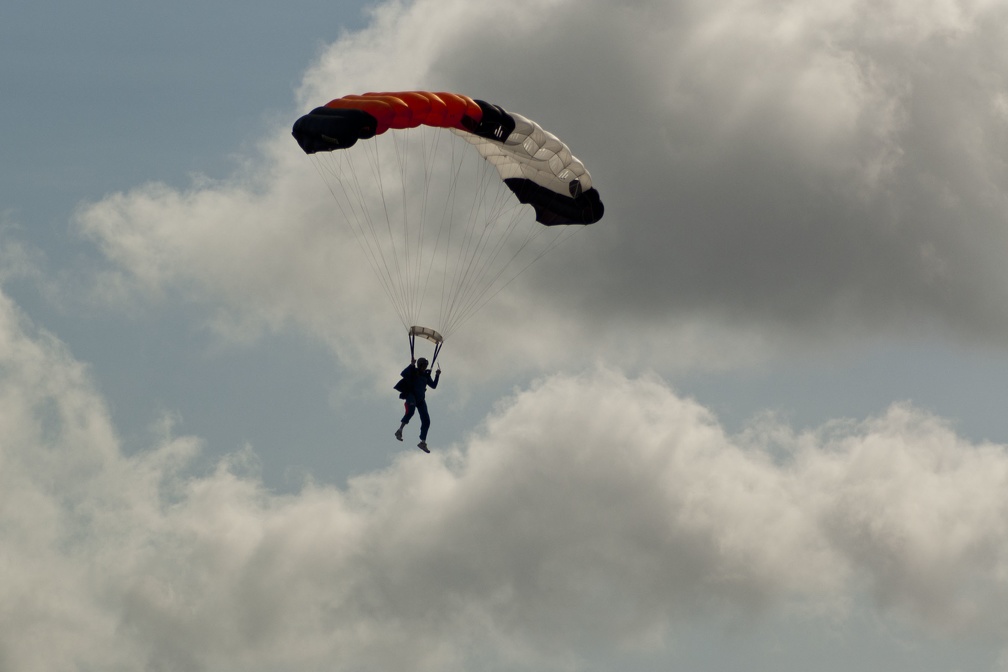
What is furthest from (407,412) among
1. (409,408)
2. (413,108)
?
(413,108)

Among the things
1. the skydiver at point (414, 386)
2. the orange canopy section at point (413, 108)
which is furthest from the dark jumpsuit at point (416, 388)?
the orange canopy section at point (413, 108)

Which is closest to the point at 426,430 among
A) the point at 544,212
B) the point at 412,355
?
the point at 412,355

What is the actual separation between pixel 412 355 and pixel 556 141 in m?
8.47

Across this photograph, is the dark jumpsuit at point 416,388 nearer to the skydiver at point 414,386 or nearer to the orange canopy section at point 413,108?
the skydiver at point 414,386

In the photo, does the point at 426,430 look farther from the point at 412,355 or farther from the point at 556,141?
the point at 556,141

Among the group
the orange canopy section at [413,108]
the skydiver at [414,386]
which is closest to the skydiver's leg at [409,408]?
the skydiver at [414,386]

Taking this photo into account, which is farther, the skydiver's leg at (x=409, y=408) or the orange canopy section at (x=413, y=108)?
the skydiver's leg at (x=409, y=408)

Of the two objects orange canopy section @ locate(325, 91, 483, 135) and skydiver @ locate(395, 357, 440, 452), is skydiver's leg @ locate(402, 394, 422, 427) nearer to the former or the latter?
skydiver @ locate(395, 357, 440, 452)

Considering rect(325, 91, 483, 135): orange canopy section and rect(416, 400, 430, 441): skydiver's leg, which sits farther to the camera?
rect(416, 400, 430, 441): skydiver's leg

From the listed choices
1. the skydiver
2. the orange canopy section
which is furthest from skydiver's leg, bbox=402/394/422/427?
the orange canopy section

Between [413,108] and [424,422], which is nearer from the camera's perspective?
[413,108]

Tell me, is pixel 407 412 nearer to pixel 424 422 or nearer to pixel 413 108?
pixel 424 422

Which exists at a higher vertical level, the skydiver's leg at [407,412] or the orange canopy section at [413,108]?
the orange canopy section at [413,108]

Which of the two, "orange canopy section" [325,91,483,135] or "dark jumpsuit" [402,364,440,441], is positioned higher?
"orange canopy section" [325,91,483,135]
